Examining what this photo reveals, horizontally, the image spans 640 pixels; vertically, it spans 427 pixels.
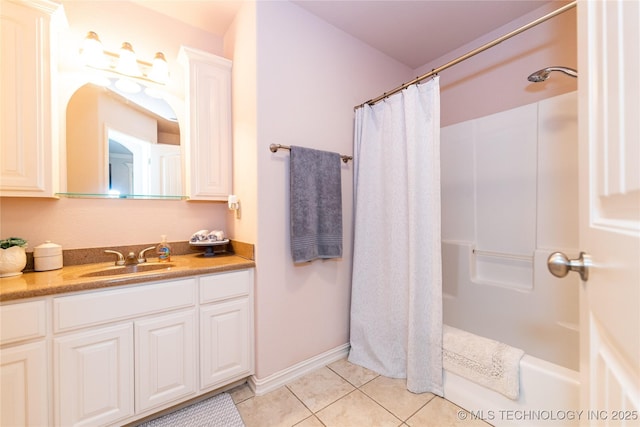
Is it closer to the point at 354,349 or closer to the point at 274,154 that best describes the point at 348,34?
the point at 274,154

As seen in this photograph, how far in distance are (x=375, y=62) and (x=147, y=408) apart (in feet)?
9.00

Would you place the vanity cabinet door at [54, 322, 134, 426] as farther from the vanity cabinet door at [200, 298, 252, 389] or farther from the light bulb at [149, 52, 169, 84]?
the light bulb at [149, 52, 169, 84]

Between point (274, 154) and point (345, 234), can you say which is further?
point (345, 234)

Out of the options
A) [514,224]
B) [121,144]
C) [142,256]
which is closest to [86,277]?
[142,256]

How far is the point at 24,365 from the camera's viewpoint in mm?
1004

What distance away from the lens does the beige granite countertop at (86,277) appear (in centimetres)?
102

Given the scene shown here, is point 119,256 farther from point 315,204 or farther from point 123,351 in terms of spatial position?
point 315,204

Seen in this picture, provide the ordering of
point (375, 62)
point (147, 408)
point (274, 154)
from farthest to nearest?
point (375, 62) → point (274, 154) → point (147, 408)

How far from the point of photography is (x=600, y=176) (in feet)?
1.65

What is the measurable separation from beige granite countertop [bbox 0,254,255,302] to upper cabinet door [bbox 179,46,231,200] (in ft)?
1.60

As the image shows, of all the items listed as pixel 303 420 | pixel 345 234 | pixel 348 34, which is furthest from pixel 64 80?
pixel 303 420

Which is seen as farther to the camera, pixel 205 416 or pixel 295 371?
pixel 295 371


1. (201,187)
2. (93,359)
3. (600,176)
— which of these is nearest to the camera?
(600,176)

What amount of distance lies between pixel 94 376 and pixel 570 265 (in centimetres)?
179
